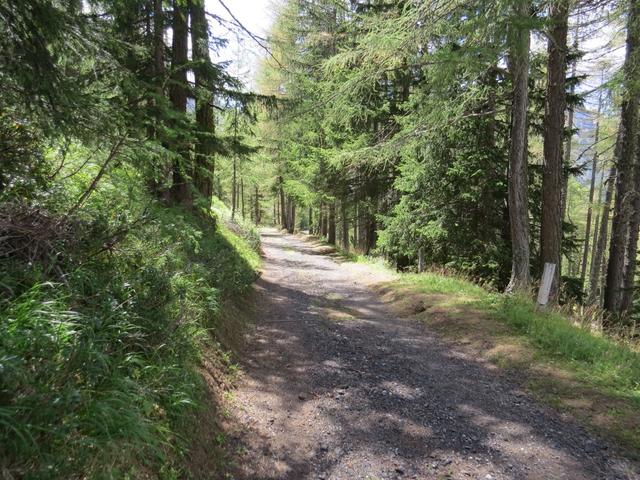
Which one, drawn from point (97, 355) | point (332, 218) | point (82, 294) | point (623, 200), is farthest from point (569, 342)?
point (332, 218)

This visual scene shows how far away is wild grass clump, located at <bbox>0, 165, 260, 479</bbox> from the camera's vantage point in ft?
6.46

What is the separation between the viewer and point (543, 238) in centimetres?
884

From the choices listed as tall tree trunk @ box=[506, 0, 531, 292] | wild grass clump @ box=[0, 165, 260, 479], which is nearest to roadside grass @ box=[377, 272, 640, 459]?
tall tree trunk @ box=[506, 0, 531, 292]

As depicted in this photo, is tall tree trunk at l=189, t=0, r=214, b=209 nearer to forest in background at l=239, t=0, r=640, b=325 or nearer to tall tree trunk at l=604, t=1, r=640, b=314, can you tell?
forest in background at l=239, t=0, r=640, b=325

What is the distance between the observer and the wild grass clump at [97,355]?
6.46ft

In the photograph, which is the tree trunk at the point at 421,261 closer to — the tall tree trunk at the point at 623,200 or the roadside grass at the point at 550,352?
the roadside grass at the point at 550,352

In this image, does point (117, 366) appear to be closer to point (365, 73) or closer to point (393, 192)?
point (365, 73)

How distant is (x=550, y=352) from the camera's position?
5.76 meters

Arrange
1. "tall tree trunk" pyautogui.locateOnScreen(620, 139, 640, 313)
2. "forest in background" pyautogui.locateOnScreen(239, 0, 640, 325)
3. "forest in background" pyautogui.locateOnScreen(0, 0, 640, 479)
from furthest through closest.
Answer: "tall tree trunk" pyautogui.locateOnScreen(620, 139, 640, 313), "forest in background" pyautogui.locateOnScreen(239, 0, 640, 325), "forest in background" pyautogui.locateOnScreen(0, 0, 640, 479)

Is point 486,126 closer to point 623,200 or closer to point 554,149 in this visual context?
point 554,149

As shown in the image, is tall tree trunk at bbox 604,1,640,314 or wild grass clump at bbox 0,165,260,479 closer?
wild grass clump at bbox 0,165,260,479

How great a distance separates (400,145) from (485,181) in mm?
2833

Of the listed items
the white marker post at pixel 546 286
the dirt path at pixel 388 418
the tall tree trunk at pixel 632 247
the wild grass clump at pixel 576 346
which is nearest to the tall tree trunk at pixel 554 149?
the white marker post at pixel 546 286

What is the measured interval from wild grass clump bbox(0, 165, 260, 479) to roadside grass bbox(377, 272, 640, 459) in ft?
13.7
